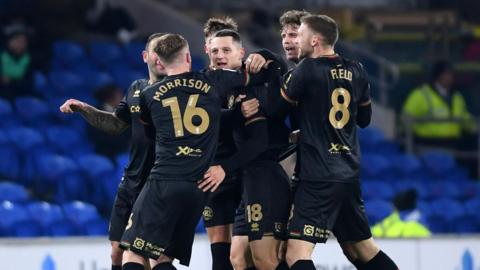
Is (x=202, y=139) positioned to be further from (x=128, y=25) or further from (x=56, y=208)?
(x=128, y=25)

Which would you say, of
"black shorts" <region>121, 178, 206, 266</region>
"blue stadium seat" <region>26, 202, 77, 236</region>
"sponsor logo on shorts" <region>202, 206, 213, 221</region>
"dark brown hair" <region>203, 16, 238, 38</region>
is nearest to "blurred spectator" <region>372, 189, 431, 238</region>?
"blue stadium seat" <region>26, 202, 77, 236</region>

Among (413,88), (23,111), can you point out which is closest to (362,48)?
(413,88)

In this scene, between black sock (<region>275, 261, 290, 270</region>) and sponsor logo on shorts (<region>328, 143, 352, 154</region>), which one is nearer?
sponsor logo on shorts (<region>328, 143, 352, 154</region>)

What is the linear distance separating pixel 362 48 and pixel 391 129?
1171 mm

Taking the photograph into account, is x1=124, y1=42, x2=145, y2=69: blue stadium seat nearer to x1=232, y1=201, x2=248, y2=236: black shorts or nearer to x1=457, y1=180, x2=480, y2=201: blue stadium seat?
x1=457, y1=180, x2=480, y2=201: blue stadium seat

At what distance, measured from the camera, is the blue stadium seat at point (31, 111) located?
1500cm

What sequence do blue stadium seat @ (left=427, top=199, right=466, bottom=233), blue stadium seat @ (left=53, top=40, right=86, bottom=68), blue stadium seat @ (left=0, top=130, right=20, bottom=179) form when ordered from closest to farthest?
1. blue stadium seat @ (left=0, top=130, right=20, bottom=179)
2. blue stadium seat @ (left=427, top=199, right=466, bottom=233)
3. blue stadium seat @ (left=53, top=40, right=86, bottom=68)

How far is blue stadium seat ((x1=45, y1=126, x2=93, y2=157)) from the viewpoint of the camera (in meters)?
14.8

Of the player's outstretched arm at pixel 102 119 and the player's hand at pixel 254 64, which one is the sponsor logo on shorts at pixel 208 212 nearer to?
the player's outstretched arm at pixel 102 119

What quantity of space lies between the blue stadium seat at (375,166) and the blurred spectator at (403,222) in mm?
1727

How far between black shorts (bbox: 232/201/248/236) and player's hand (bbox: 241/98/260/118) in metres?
0.61

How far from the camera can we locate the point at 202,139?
8586 millimetres

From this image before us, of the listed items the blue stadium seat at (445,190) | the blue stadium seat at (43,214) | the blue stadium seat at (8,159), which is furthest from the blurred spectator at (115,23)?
the blue stadium seat at (43,214)

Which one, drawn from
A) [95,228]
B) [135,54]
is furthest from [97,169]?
[135,54]
